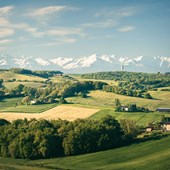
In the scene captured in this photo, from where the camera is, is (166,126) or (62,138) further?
(166,126)

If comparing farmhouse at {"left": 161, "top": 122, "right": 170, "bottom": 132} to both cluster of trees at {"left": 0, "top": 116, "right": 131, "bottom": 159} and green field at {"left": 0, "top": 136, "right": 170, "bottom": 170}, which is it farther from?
green field at {"left": 0, "top": 136, "right": 170, "bottom": 170}

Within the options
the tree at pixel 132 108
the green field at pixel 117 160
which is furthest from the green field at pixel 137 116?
the green field at pixel 117 160

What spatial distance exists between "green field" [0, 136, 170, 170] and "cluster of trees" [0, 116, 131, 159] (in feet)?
14.9

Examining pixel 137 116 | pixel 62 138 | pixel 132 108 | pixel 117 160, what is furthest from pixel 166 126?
pixel 132 108

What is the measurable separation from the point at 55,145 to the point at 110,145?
17443 millimetres

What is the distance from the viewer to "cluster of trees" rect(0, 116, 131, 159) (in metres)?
123

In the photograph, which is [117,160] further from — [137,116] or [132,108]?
[132,108]

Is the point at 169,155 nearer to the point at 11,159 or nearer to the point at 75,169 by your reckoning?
the point at 75,169

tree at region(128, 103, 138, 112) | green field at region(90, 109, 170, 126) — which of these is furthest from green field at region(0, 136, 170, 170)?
tree at region(128, 103, 138, 112)

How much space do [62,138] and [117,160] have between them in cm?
2469

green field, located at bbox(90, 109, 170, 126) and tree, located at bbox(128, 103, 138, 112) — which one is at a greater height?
tree, located at bbox(128, 103, 138, 112)

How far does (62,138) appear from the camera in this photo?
12775cm

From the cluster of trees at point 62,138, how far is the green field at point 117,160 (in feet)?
14.9

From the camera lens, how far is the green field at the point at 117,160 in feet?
334
